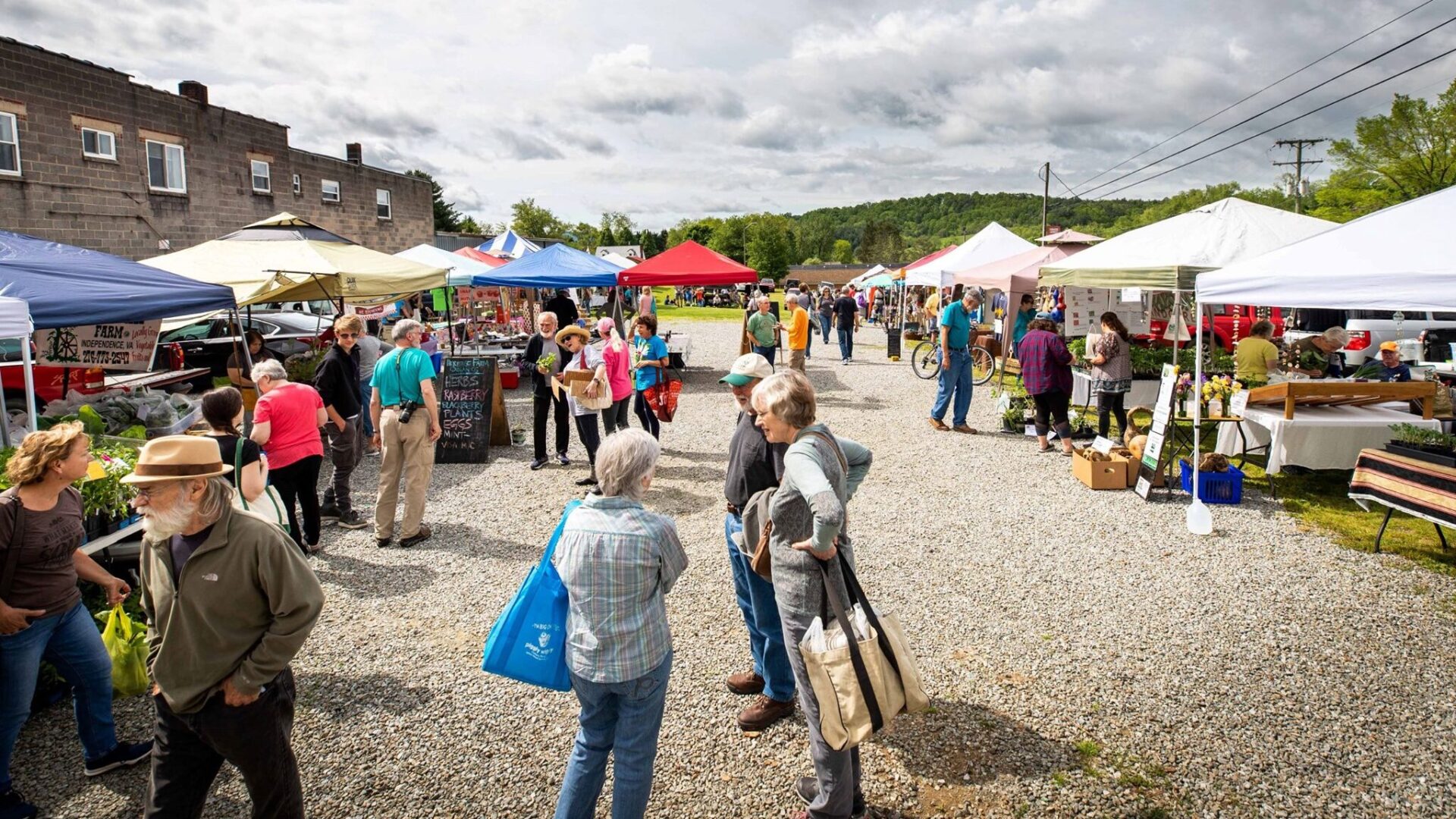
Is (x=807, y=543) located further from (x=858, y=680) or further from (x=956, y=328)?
(x=956, y=328)

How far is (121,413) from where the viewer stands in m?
6.58

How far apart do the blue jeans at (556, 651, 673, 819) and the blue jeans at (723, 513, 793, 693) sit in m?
0.91

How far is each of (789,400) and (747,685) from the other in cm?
184

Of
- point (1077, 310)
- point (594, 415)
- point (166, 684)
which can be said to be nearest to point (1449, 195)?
point (594, 415)

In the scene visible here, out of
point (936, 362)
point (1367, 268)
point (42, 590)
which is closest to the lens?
point (42, 590)

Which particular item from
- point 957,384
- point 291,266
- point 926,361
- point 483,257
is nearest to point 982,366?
point 926,361

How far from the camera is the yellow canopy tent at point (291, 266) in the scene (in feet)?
30.5

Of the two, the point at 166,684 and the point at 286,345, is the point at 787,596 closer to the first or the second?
the point at 166,684

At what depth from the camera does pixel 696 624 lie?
489 centimetres

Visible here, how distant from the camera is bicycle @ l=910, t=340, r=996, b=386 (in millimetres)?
15922

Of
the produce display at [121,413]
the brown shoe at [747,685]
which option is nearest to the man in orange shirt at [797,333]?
the produce display at [121,413]

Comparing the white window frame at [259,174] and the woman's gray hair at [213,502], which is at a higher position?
the white window frame at [259,174]

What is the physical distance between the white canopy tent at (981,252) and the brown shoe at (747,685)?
13802 mm

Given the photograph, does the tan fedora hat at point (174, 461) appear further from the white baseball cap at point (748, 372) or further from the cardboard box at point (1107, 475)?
the cardboard box at point (1107, 475)
